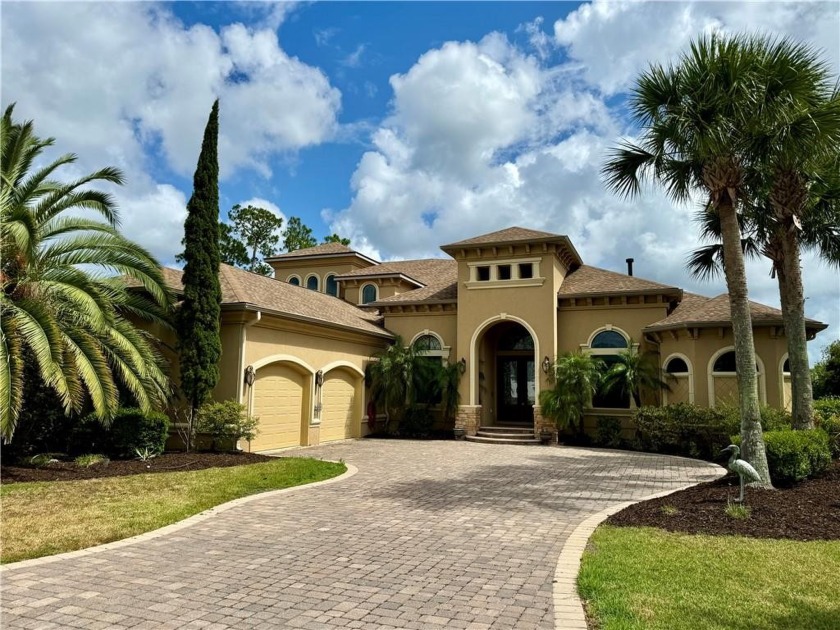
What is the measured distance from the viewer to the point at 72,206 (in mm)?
13812

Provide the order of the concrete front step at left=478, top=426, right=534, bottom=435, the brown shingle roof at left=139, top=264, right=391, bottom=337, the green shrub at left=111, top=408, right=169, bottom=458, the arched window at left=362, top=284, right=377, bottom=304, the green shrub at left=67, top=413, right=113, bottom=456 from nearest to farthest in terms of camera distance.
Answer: the green shrub at left=111, top=408, right=169, bottom=458 → the green shrub at left=67, top=413, right=113, bottom=456 → the brown shingle roof at left=139, top=264, right=391, bottom=337 → the concrete front step at left=478, top=426, right=534, bottom=435 → the arched window at left=362, top=284, right=377, bottom=304

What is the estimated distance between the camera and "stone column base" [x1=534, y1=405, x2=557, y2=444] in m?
20.4

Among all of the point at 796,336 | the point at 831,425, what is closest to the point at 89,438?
the point at 796,336

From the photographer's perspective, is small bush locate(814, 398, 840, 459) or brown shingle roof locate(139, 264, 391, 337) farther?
brown shingle roof locate(139, 264, 391, 337)

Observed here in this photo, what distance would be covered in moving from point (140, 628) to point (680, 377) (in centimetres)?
1811

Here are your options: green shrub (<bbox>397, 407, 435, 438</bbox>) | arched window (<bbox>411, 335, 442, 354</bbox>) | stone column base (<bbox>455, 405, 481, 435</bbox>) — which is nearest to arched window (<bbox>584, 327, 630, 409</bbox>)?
stone column base (<bbox>455, 405, 481, 435</bbox>)

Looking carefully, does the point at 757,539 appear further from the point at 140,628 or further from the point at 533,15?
the point at 533,15

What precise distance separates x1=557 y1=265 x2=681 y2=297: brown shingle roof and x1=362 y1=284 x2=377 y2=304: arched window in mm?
9333

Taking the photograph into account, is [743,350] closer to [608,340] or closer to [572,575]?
[572,575]

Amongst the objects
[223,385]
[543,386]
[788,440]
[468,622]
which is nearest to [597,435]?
[543,386]

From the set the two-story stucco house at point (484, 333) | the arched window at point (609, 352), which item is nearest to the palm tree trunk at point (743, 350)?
the two-story stucco house at point (484, 333)

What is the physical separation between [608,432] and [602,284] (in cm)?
562

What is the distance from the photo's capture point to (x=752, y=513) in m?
8.66

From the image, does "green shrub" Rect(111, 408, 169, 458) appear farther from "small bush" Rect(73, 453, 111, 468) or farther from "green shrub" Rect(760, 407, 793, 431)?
"green shrub" Rect(760, 407, 793, 431)
